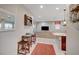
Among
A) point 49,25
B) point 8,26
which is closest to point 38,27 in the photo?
point 49,25

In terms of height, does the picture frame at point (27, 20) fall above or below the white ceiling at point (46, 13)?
below

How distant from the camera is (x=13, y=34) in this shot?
160 centimetres

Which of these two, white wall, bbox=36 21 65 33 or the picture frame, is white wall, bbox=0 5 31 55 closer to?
the picture frame

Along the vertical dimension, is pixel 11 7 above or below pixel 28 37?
above

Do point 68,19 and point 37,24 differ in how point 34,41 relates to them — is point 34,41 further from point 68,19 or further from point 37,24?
point 68,19

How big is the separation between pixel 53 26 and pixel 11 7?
710 mm

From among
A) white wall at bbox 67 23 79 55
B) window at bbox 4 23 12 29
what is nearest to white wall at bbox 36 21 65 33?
white wall at bbox 67 23 79 55

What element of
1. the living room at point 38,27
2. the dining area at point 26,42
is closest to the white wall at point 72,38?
the living room at point 38,27

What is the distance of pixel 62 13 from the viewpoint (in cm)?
160

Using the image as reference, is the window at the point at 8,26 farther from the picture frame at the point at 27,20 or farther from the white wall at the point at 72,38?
the white wall at the point at 72,38

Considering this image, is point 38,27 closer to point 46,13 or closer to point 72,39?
point 46,13

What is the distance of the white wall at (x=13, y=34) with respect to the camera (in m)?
1.48
